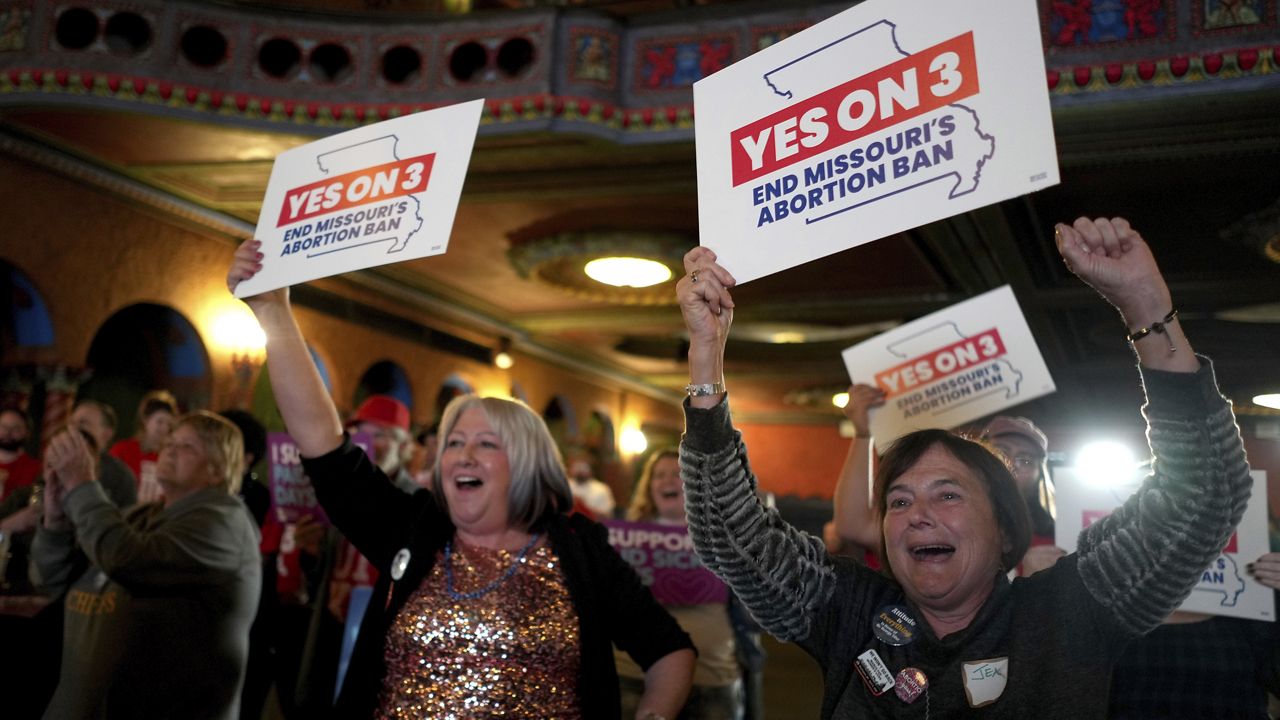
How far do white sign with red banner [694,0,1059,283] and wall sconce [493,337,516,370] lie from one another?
10120 mm

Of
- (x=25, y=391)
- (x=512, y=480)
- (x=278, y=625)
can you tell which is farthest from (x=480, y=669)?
(x=25, y=391)

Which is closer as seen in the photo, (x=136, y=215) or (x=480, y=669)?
(x=480, y=669)

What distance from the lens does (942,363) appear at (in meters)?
2.83

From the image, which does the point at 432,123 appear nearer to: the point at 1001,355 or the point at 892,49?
the point at 892,49

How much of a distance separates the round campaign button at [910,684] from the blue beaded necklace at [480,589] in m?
0.86

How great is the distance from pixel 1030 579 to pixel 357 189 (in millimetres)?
1531

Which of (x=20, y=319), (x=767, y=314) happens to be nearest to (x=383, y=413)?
(x=20, y=319)

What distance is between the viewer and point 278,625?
3.62m

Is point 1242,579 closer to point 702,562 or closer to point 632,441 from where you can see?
point 702,562

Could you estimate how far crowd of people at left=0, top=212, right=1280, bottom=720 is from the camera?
1.35 metres

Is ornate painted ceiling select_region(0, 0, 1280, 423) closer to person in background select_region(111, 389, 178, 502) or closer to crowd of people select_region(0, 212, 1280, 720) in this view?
person in background select_region(111, 389, 178, 502)

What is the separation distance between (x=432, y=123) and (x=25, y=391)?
626 centimetres

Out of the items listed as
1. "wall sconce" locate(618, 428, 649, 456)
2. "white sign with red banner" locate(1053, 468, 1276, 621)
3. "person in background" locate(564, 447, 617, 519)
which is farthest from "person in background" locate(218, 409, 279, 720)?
"wall sconce" locate(618, 428, 649, 456)

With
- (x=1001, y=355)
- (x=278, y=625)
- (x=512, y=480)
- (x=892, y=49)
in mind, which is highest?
(x=892, y=49)
